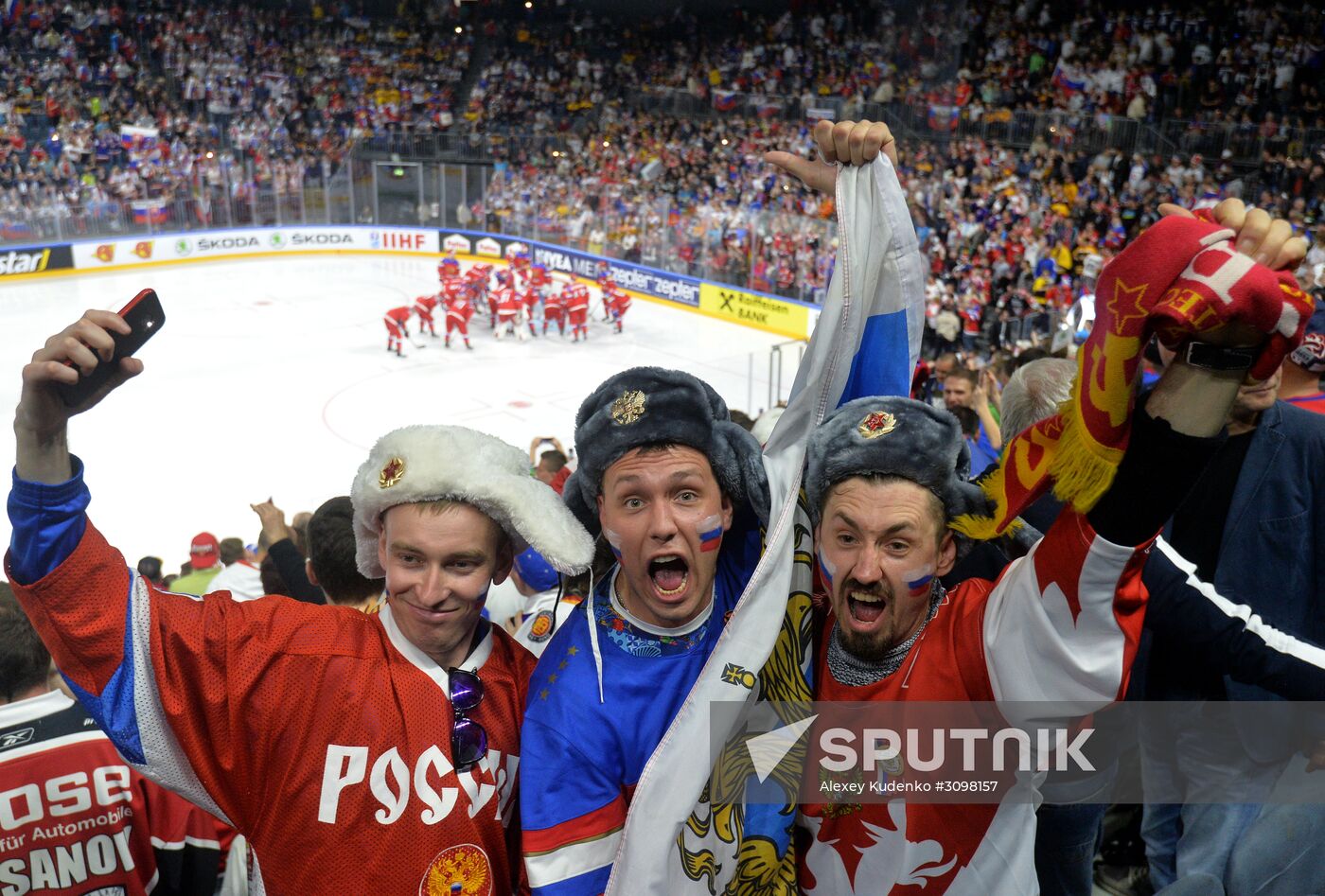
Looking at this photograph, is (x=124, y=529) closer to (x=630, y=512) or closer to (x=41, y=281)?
(x=630, y=512)

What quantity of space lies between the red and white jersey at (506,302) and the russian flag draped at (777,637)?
13.4 metres

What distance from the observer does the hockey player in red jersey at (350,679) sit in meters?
1.53

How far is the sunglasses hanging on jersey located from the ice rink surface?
6.79 metres

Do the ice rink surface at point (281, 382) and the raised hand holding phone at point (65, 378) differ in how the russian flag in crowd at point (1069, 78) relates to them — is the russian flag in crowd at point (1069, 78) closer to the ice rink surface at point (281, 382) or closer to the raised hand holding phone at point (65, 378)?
the ice rink surface at point (281, 382)

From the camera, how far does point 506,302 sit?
49.0 feet

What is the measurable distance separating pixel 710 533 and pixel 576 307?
1352 centimetres

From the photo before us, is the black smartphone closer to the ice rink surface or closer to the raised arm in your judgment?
the raised arm

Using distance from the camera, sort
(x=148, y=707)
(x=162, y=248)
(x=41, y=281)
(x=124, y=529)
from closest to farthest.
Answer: (x=148, y=707)
(x=124, y=529)
(x=41, y=281)
(x=162, y=248)

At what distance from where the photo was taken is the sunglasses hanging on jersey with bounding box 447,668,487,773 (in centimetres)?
169

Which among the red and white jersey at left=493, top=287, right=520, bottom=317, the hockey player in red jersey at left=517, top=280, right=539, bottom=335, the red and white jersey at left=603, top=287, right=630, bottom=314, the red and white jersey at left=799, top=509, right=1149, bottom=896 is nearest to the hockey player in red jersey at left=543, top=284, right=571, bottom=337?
the hockey player in red jersey at left=517, top=280, right=539, bottom=335

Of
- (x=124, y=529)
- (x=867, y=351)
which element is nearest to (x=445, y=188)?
(x=124, y=529)

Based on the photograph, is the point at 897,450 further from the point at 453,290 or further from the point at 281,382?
the point at 453,290

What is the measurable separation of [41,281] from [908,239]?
774 inches

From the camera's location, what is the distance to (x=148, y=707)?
1574 millimetres
